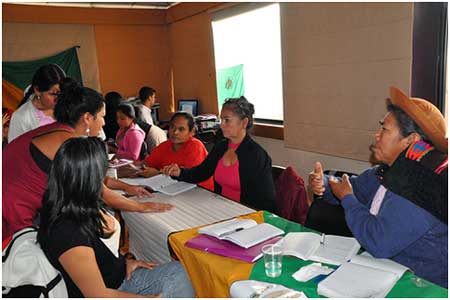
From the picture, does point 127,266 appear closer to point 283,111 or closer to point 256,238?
point 256,238

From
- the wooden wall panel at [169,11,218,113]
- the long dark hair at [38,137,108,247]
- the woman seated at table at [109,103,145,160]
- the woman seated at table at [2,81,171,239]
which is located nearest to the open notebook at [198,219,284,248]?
the long dark hair at [38,137,108,247]

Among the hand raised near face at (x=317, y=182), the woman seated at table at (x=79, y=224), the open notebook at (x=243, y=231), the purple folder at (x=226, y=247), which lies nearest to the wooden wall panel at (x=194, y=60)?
the hand raised near face at (x=317, y=182)

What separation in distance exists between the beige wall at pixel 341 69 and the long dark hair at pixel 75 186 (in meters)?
2.19

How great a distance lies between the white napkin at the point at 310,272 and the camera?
123 centimetres

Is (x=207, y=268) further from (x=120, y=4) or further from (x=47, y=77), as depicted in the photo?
(x=120, y=4)

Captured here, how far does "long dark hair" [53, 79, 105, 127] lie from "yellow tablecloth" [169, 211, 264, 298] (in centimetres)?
71

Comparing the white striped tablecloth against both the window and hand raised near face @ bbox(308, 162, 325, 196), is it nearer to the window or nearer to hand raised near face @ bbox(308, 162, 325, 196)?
hand raised near face @ bbox(308, 162, 325, 196)

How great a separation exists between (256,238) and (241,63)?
11.8 ft

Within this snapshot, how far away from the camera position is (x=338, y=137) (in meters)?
3.32

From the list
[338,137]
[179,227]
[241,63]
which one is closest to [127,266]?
[179,227]

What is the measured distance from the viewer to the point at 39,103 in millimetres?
2523

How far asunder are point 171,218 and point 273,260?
2.23 feet

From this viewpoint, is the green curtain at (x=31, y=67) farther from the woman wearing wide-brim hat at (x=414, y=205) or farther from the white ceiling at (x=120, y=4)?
the woman wearing wide-brim hat at (x=414, y=205)

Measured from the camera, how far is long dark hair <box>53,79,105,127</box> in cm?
185
